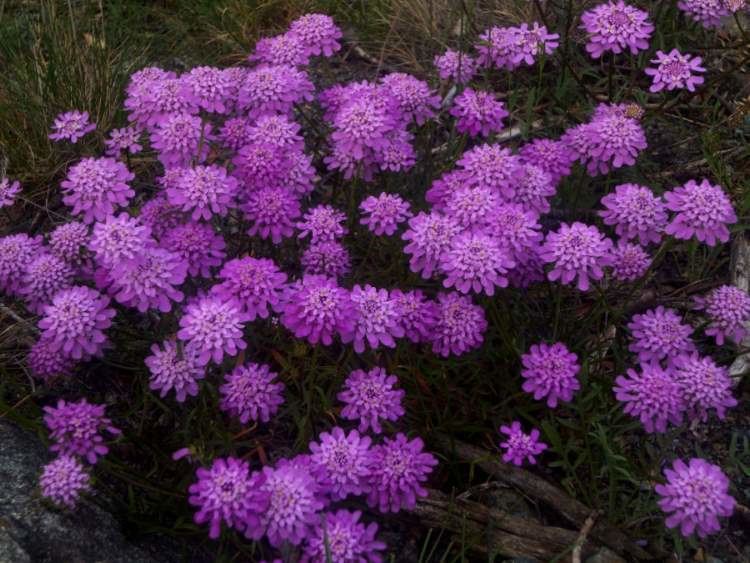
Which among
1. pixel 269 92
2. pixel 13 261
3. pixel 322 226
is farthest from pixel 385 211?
pixel 13 261

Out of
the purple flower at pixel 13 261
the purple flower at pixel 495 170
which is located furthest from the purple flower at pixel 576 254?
the purple flower at pixel 13 261

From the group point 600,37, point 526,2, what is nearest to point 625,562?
point 600,37

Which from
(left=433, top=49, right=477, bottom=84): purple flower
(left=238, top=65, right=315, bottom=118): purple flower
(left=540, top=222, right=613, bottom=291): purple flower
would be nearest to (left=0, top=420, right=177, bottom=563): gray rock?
(left=238, top=65, right=315, bottom=118): purple flower

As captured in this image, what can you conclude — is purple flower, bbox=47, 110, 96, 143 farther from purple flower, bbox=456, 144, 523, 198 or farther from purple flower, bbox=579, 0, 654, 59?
purple flower, bbox=579, 0, 654, 59

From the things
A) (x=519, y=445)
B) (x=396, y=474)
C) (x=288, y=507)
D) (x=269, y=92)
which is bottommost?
(x=519, y=445)

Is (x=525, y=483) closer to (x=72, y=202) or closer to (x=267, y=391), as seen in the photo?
(x=267, y=391)

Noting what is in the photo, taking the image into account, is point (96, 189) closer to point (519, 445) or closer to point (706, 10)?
point (519, 445)
